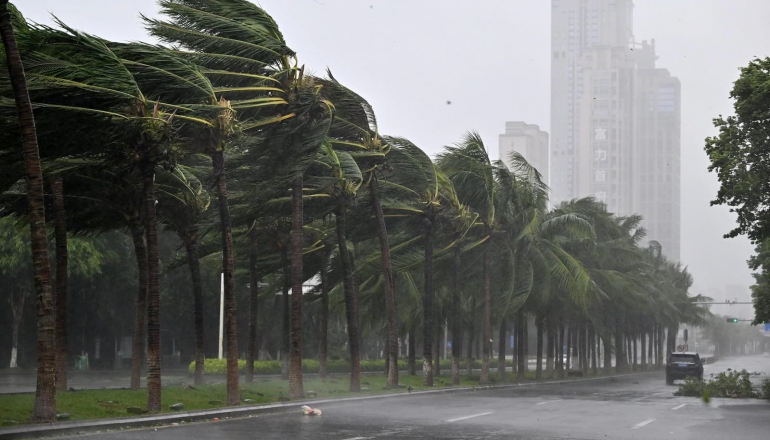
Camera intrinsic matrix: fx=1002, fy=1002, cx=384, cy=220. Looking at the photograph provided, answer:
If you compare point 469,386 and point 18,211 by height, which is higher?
point 18,211

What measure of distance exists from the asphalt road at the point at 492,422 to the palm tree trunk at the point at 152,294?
6.36 ft

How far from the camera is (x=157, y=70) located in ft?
69.8

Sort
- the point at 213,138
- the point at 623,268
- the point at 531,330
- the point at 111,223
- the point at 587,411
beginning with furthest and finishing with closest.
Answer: the point at 531,330 < the point at 623,268 < the point at 111,223 < the point at 587,411 < the point at 213,138

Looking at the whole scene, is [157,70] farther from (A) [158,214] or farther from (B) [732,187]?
(B) [732,187]

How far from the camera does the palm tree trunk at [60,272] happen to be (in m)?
23.8

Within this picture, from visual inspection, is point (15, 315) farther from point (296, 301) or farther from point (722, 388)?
point (722, 388)

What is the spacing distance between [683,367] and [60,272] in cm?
3499

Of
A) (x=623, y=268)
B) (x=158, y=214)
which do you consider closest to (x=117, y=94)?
(x=158, y=214)

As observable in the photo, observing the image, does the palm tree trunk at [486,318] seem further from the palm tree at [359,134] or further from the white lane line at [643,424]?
the white lane line at [643,424]

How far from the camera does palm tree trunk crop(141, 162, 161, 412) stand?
21.4m

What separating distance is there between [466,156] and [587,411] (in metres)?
16.4

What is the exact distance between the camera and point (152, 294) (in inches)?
888

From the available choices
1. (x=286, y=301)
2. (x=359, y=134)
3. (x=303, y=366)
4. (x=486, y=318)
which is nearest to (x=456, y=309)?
(x=486, y=318)

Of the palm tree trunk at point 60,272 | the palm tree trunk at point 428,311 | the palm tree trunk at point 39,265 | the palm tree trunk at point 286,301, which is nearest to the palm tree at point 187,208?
the palm tree trunk at point 60,272
